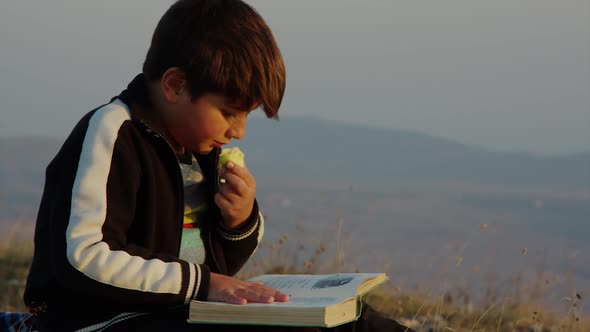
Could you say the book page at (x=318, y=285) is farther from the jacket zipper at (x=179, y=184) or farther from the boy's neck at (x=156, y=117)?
the boy's neck at (x=156, y=117)

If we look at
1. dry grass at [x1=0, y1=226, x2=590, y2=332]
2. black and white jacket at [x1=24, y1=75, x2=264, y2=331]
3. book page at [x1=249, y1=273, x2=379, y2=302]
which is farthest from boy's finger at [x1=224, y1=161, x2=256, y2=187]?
dry grass at [x1=0, y1=226, x2=590, y2=332]

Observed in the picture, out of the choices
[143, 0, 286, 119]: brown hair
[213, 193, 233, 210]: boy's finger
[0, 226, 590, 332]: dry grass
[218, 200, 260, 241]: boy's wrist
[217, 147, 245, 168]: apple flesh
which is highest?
[143, 0, 286, 119]: brown hair

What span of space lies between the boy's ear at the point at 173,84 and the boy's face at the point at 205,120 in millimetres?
15

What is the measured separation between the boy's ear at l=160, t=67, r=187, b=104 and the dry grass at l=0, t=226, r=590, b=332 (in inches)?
94.0

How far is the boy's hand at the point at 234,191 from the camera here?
3.30 m

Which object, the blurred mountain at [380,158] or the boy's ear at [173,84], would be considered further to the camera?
the blurred mountain at [380,158]

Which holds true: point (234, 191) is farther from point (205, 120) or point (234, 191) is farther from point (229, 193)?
point (205, 120)

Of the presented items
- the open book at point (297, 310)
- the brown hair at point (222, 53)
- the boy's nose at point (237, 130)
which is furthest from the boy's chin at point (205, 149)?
the open book at point (297, 310)

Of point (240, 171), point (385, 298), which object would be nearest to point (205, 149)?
point (240, 171)

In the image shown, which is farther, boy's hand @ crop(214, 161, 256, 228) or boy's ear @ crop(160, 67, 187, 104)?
boy's hand @ crop(214, 161, 256, 228)

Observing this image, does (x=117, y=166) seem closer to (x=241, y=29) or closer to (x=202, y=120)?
(x=202, y=120)

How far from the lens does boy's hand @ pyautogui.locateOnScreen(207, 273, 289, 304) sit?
2.86m

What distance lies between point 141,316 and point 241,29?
97cm

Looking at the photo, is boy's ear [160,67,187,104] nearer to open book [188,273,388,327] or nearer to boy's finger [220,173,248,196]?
boy's finger [220,173,248,196]
